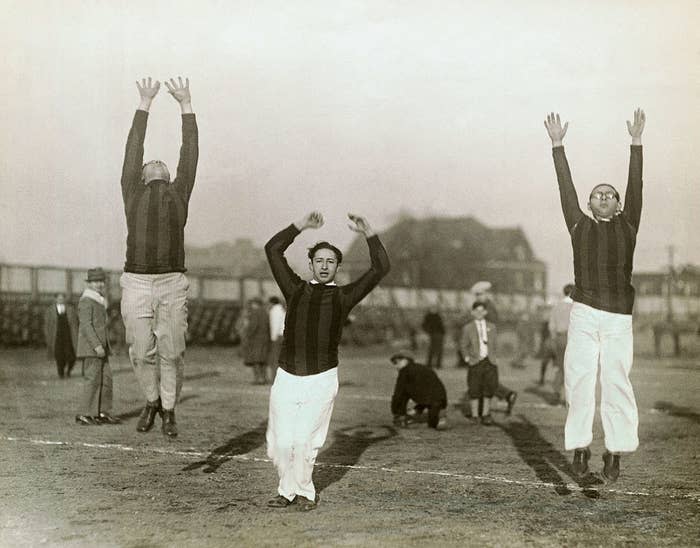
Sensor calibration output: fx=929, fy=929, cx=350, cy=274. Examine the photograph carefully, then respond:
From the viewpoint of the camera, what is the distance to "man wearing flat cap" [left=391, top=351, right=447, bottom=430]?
12.6m

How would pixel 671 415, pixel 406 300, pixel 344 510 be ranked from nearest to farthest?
pixel 344 510 < pixel 671 415 < pixel 406 300

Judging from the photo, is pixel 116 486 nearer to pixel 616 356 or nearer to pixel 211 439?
pixel 211 439

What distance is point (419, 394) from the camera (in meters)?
12.7

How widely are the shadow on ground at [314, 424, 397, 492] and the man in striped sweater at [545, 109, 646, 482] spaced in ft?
7.41

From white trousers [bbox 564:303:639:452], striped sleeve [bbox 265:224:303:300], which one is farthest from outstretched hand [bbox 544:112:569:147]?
striped sleeve [bbox 265:224:303:300]

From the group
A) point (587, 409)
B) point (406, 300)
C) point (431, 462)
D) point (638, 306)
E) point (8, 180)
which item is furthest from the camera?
point (406, 300)

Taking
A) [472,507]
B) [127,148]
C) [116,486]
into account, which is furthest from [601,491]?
[127,148]

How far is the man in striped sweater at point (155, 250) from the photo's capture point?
7.58 m

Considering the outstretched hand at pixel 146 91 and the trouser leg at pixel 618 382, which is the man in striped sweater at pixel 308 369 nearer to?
the trouser leg at pixel 618 382

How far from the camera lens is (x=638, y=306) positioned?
43.1 m

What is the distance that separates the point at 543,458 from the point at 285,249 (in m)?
4.36

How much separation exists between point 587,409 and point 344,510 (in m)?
2.05

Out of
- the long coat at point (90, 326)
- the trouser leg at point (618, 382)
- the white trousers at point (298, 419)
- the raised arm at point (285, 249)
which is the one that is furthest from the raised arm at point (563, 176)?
the long coat at point (90, 326)

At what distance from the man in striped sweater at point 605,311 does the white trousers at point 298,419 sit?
1.96 m
